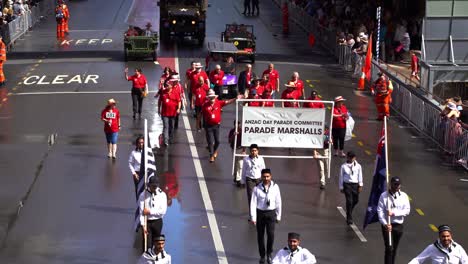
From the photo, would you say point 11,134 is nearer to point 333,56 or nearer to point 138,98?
point 138,98

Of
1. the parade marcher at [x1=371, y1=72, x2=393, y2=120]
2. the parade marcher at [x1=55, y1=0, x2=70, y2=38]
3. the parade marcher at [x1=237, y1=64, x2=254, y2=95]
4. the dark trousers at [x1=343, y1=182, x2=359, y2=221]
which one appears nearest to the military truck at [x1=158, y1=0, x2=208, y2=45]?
the parade marcher at [x1=55, y1=0, x2=70, y2=38]

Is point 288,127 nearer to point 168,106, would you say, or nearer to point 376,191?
point 168,106

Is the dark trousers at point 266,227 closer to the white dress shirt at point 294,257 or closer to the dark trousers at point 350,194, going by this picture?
the dark trousers at point 350,194

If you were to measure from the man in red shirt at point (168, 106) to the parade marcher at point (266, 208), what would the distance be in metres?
10.4

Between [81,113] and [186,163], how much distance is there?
8.00m

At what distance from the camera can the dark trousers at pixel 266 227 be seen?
62.8ft

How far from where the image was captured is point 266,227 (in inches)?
758

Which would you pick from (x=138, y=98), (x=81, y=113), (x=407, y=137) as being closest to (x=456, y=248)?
(x=407, y=137)

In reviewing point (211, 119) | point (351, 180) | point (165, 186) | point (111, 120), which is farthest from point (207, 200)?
point (111, 120)

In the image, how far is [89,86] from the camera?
4019 centimetres

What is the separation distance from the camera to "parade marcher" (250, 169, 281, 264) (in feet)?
62.1

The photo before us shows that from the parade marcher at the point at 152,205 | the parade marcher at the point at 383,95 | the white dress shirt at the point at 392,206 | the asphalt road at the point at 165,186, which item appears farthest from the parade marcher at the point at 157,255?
the parade marcher at the point at 383,95

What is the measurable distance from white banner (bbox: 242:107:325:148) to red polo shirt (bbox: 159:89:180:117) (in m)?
3.96

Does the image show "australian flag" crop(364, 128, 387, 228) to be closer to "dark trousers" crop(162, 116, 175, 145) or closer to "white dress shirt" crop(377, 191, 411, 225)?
"white dress shirt" crop(377, 191, 411, 225)
